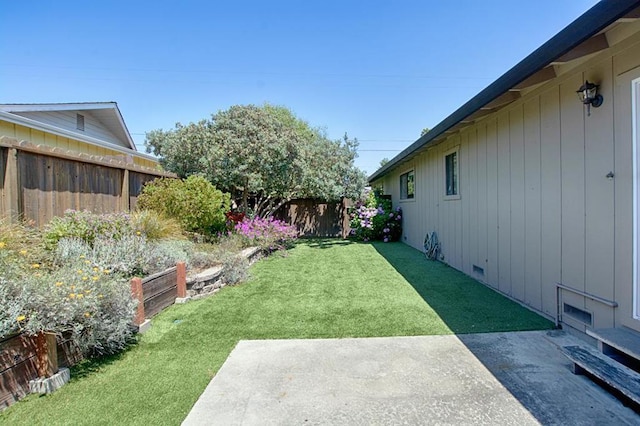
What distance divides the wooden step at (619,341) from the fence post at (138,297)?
4261 millimetres

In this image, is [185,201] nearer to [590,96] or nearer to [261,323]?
[261,323]

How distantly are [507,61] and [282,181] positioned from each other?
8439mm

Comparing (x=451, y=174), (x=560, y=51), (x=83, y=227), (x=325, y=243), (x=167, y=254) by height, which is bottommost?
(x=325, y=243)

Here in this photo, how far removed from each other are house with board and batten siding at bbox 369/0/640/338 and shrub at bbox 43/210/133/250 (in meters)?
5.32

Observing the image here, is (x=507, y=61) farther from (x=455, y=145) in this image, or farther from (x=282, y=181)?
(x=282, y=181)

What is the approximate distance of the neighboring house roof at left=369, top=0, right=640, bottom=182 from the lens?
225 cm

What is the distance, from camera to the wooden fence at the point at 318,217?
12742 mm

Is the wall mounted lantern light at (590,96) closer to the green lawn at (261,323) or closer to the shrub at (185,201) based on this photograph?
the green lawn at (261,323)

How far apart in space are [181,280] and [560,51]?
4969 millimetres

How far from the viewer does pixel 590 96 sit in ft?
10.1

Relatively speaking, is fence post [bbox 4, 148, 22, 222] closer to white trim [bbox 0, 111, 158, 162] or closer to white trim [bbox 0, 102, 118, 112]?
white trim [bbox 0, 111, 158, 162]

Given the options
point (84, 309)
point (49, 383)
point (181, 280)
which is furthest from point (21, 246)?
point (181, 280)

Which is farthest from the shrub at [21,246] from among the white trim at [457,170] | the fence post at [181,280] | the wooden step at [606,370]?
the white trim at [457,170]

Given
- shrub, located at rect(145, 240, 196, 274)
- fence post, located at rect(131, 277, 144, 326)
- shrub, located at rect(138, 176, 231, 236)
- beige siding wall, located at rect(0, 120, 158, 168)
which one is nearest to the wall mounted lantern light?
fence post, located at rect(131, 277, 144, 326)
